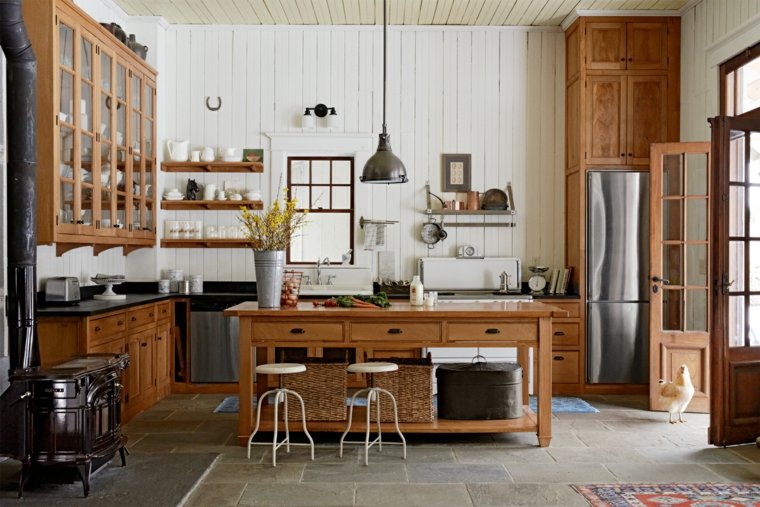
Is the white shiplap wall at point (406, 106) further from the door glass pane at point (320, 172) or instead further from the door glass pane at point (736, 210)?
the door glass pane at point (736, 210)

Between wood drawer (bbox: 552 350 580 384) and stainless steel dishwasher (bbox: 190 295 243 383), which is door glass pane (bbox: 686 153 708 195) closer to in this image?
wood drawer (bbox: 552 350 580 384)

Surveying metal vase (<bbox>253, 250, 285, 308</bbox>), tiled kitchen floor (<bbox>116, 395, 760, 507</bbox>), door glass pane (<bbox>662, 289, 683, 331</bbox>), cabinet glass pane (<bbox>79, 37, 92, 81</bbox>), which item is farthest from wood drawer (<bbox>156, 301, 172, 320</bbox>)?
door glass pane (<bbox>662, 289, 683, 331</bbox>)

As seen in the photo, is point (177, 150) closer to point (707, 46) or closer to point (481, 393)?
point (481, 393)

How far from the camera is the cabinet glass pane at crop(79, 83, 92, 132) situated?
17.9ft

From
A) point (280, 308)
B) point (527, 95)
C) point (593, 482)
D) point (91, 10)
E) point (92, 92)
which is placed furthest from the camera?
point (527, 95)

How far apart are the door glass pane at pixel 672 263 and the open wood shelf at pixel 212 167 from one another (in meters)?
3.81

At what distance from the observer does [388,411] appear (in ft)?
16.7

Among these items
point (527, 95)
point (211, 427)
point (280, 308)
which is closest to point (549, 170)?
point (527, 95)

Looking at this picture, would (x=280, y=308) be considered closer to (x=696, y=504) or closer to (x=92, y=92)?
(x=92, y=92)

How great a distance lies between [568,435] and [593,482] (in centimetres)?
109

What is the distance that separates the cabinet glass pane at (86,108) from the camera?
5457 mm

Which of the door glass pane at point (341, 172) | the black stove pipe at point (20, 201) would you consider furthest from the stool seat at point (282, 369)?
the door glass pane at point (341, 172)

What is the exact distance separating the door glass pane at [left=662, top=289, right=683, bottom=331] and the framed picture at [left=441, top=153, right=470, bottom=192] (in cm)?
221

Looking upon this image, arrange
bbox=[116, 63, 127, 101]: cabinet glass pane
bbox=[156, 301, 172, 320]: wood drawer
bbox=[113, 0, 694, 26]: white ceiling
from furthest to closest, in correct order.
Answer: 1. bbox=[113, 0, 694, 26]: white ceiling
2. bbox=[156, 301, 172, 320]: wood drawer
3. bbox=[116, 63, 127, 101]: cabinet glass pane
